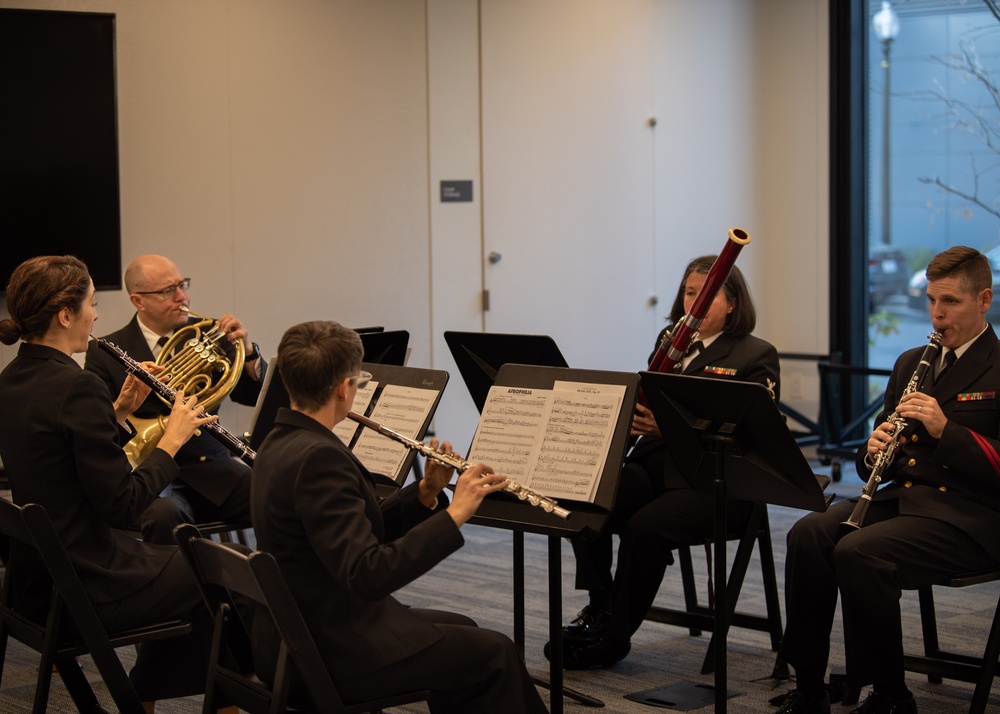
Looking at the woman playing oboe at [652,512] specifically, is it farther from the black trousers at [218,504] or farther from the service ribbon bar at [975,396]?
the black trousers at [218,504]

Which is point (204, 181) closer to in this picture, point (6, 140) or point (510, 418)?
point (6, 140)

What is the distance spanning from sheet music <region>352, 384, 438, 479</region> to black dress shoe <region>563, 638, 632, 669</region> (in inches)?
35.4

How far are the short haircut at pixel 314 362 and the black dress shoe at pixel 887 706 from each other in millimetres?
1648

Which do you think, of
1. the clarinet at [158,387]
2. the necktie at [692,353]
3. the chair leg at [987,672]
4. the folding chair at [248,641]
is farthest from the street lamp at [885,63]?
the folding chair at [248,641]

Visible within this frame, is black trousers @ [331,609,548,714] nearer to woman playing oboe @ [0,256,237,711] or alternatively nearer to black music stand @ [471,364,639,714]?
black music stand @ [471,364,639,714]

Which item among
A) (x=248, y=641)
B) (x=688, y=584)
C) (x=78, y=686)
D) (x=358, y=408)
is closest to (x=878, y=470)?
(x=688, y=584)

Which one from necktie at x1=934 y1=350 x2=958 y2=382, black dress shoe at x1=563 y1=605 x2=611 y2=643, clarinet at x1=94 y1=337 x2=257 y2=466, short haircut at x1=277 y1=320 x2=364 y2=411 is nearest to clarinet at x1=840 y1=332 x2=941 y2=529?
necktie at x1=934 y1=350 x2=958 y2=382

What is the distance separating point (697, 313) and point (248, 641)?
158cm

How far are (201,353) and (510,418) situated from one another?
139 centimetres

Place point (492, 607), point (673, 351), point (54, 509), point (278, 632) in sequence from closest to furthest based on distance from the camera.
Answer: point (278, 632) < point (54, 509) < point (673, 351) < point (492, 607)

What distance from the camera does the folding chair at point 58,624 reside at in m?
2.48

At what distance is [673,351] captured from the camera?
3336 mm

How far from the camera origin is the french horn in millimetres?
3686

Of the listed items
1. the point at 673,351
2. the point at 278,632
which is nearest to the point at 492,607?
the point at 673,351
